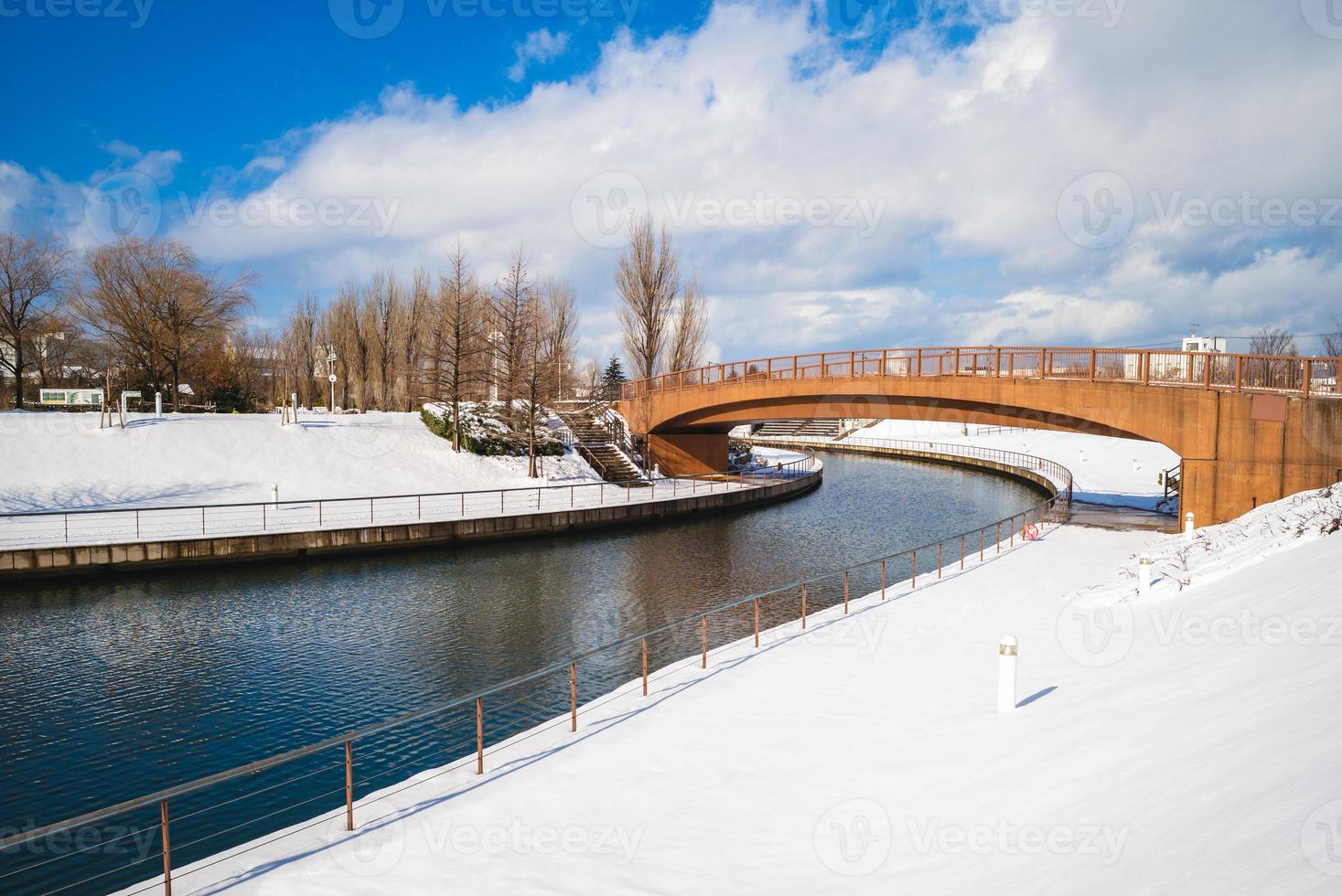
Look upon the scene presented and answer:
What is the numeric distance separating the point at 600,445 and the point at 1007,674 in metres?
33.1

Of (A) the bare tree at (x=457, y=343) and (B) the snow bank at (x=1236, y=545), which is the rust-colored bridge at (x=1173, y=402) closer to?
(B) the snow bank at (x=1236, y=545)

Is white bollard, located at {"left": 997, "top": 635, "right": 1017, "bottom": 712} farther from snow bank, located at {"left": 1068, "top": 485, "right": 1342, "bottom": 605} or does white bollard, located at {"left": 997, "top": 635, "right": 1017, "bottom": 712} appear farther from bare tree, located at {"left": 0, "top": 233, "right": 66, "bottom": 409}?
bare tree, located at {"left": 0, "top": 233, "right": 66, "bottom": 409}

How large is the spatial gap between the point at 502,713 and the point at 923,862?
24.8 feet

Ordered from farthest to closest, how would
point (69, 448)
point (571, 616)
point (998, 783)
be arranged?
point (69, 448), point (571, 616), point (998, 783)

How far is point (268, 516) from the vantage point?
25.2 metres

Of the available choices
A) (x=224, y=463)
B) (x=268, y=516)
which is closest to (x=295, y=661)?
(x=268, y=516)

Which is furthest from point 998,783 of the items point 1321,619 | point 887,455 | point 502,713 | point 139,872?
point 887,455

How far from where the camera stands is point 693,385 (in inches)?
1549

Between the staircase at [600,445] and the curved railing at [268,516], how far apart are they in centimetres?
355

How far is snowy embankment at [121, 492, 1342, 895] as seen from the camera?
483 centimetres

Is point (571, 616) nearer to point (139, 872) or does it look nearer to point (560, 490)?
point (139, 872)

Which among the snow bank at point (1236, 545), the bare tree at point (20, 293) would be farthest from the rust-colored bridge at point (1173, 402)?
the bare tree at point (20, 293)

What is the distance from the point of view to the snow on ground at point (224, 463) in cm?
2623

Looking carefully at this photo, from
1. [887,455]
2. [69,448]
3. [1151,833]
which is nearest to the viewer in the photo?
[1151,833]
